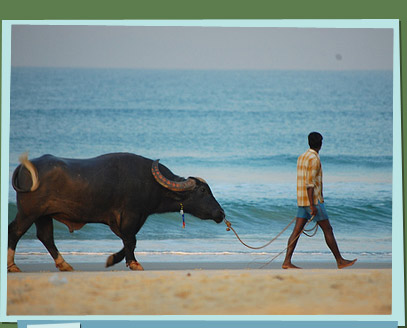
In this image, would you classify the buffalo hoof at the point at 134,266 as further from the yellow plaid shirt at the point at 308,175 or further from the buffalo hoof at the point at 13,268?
the yellow plaid shirt at the point at 308,175

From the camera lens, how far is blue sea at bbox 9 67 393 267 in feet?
49.3

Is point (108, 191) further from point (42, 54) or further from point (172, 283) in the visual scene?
point (42, 54)

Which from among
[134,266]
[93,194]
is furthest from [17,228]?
[134,266]

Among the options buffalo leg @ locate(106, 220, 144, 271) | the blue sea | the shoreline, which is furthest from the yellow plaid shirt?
buffalo leg @ locate(106, 220, 144, 271)

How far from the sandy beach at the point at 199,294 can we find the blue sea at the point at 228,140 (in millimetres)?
2236

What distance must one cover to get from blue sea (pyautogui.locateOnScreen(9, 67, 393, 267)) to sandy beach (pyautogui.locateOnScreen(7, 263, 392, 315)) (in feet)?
7.34

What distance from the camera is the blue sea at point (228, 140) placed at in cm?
1502

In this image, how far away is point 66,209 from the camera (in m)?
12.1

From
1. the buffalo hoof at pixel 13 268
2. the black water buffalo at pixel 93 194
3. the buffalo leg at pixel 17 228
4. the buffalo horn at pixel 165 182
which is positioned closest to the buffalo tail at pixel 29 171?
the black water buffalo at pixel 93 194

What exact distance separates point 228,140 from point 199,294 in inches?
421

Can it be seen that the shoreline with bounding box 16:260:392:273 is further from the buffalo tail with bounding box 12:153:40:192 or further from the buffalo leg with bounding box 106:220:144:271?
the buffalo tail with bounding box 12:153:40:192

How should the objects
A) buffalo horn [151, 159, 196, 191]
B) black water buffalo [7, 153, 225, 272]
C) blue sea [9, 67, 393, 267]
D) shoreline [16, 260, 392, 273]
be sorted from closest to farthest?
1. black water buffalo [7, 153, 225, 272]
2. buffalo horn [151, 159, 196, 191]
3. shoreline [16, 260, 392, 273]
4. blue sea [9, 67, 393, 267]

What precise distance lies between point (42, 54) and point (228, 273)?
4924 mm

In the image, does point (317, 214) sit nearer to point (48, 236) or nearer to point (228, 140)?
point (48, 236)
